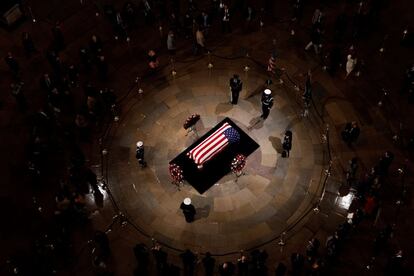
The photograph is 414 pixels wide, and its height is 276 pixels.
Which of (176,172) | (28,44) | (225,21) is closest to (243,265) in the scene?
(176,172)

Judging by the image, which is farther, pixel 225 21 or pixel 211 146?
pixel 225 21

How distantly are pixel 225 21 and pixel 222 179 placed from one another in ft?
30.6

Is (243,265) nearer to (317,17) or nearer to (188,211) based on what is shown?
(188,211)

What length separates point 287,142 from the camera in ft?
80.4

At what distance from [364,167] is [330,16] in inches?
389

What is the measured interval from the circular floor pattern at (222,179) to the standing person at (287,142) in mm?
418

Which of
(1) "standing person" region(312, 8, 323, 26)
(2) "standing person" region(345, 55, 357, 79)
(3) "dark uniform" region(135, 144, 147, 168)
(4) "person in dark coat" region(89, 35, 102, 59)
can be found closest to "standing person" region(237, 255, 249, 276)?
(3) "dark uniform" region(135, 144, 147, 168)

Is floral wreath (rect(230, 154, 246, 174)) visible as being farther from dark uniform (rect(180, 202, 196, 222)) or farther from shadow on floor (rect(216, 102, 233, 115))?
shadow on floor (rect(216, 102, 233, 115))

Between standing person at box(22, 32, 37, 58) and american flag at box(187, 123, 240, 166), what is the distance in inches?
449

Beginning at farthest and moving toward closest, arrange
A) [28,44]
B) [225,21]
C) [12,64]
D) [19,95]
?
1. [225,21]
2. [28,44]
3. [12,64]
4. [19,95]

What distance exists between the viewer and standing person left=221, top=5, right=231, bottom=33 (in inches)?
1155

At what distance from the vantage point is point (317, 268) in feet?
69.3

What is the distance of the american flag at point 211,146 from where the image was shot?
23.8m

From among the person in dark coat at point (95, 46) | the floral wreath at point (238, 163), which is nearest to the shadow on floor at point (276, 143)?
the floral wreath at point (238, 163)
